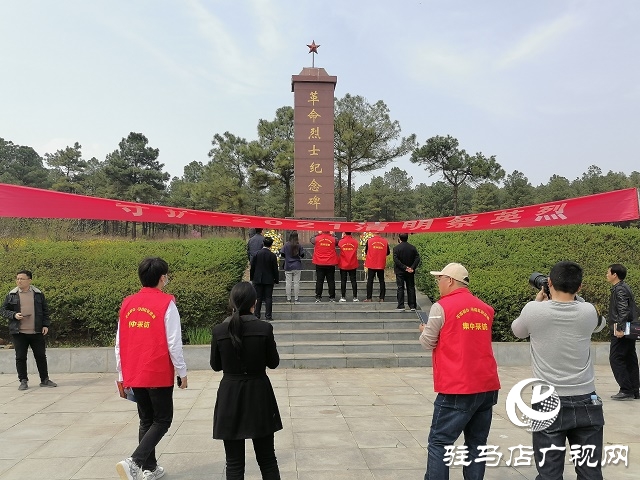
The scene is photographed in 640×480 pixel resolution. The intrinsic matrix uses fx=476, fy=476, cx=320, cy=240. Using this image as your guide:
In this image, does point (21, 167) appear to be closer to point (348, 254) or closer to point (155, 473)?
point (348, 254)

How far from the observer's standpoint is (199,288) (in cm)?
708

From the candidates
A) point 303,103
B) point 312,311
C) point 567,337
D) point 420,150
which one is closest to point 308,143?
point 303,103

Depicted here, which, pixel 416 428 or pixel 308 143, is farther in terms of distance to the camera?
pixel 308 143

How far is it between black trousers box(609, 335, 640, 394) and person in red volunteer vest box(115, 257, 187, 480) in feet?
14.5

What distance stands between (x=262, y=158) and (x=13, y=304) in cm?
2106

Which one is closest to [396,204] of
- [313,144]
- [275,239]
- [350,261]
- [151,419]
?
[313,144]

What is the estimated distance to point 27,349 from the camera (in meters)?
5.55

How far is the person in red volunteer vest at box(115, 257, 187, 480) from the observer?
9.52ft

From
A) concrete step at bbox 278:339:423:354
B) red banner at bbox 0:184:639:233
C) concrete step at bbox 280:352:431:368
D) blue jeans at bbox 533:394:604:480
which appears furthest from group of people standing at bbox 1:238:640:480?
concrete step at bbox 278:339:423:354

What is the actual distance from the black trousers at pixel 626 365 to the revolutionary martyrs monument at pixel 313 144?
936 cm

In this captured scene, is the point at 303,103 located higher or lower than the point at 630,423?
higher

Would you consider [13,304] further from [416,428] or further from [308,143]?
[308,143]

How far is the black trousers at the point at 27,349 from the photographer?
546 cm

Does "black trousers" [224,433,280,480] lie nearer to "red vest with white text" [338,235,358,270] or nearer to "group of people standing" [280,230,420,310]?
"group of people standing" [280,230,420,310]
